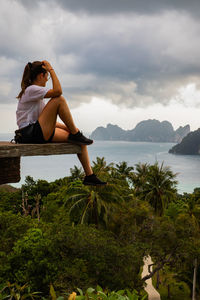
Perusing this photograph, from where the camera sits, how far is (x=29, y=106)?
351cm

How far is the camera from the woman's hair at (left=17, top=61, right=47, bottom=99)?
3.45 m

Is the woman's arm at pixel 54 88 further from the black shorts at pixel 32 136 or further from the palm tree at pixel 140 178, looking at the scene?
the palm tree at pixel 140 178

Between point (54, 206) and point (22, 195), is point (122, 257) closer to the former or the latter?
point (54, 206)

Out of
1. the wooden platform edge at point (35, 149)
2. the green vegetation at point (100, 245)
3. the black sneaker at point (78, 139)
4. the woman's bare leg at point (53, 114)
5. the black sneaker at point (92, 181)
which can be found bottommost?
the green vegetation at point (100, 245)

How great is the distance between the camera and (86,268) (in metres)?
14.6

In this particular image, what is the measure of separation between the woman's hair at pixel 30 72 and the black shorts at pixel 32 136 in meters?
0.63

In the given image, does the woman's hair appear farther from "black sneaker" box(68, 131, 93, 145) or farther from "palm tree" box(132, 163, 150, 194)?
"palm tree" box(132, 163, 150, 194)

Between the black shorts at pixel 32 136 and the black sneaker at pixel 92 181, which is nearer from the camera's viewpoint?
the black shorts at pixel 32 136

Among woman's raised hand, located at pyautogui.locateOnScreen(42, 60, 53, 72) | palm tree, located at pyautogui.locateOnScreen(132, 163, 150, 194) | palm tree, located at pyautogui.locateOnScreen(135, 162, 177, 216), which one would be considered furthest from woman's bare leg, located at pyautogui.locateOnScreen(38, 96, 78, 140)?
palm tree, located at pyautogui.locateOnScreen(132, 163, 150, 194)

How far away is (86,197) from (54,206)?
10.0 metres

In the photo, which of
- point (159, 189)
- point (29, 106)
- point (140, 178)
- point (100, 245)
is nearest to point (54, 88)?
point (29, 106)

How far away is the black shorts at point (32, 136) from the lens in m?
3.21

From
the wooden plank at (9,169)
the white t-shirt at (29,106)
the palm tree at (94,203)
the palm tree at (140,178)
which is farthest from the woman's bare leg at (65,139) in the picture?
the palm tree at (140,178)

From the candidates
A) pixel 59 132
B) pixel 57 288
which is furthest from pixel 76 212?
pixel 59 132
